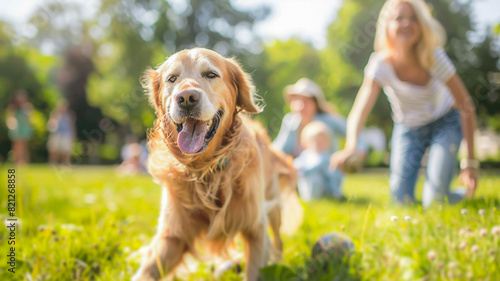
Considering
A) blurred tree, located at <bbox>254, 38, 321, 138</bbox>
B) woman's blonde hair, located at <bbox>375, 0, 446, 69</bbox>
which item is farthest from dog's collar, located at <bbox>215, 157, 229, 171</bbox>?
blurred tree, located at <bbox>254, 38, 321, 138</bbox>

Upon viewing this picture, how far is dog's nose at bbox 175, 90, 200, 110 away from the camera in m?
1.60

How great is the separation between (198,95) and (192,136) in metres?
0.21

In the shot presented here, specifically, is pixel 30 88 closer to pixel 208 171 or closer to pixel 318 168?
pixel 318 168

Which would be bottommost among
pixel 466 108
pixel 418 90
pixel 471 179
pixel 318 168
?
pixel 318 168

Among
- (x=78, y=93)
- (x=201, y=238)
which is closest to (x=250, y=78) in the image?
(x=201, y=238)

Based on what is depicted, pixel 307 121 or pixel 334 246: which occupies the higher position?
pixel 307 121

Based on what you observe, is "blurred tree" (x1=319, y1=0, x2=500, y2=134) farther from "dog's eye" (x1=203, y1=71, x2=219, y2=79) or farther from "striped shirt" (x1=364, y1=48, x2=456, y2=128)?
"dog's eye" (x1=203, y1=71, x2=219, y2=79)

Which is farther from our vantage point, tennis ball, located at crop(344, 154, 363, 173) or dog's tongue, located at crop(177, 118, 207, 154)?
tennis ball, located at crop(344, 154, 363, 173)

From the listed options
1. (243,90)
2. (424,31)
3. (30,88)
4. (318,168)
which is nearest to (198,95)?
(243,90)

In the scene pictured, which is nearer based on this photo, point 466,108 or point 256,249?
point 256,249

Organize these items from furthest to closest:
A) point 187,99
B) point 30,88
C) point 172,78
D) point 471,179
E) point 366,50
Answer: point 30,88 → point 366,50 → point 471,179 → point 172,78 → point 187,99

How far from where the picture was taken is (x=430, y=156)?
3.43 meters

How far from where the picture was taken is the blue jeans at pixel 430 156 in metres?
3.26

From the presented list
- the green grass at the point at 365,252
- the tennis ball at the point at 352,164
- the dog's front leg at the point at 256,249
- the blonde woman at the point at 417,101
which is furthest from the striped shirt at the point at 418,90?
the dog's front leg at the point at 256,249
